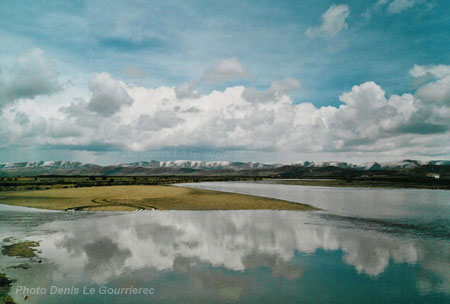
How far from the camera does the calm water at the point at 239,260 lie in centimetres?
1873

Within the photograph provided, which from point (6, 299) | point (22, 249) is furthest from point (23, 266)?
point (6, 299)

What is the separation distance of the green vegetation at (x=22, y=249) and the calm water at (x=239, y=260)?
0.95 m

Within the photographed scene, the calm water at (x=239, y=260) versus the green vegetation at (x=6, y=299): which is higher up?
the green vegetation at (x=6, y=299)

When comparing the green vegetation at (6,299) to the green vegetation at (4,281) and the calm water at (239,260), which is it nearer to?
the calm water at (239,260)

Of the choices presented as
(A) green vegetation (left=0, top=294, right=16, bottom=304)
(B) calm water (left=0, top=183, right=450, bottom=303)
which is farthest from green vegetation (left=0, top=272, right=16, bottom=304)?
(B) calm water (left=0, top=183, right=450, bottom=303)

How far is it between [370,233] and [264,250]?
15.8 m

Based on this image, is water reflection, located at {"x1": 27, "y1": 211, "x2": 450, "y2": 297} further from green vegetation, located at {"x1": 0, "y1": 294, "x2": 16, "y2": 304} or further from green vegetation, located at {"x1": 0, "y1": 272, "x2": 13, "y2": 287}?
green vegetation, located at {"x1": 0, "y1": 294, "x2": 16, "y2": 304}

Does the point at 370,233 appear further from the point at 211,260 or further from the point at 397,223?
the point at 211,260

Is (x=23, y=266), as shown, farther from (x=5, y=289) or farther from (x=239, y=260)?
(x=239, y=260)

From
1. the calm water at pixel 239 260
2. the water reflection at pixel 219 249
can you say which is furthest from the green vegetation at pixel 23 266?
the water reflection at pixel 219 249

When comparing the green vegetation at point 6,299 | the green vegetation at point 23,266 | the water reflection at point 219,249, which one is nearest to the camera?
the green vegetation at point 6,299

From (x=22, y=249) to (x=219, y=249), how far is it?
1781 cm

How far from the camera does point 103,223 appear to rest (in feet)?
135

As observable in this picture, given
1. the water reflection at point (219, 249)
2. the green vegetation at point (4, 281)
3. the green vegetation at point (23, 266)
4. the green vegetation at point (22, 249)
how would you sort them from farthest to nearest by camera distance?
the green vegetation at point (22, 249)
the green vegetation at point (23, 266)
the water reflection at point (219, 249)
the green vegetation at point (4, 281)
